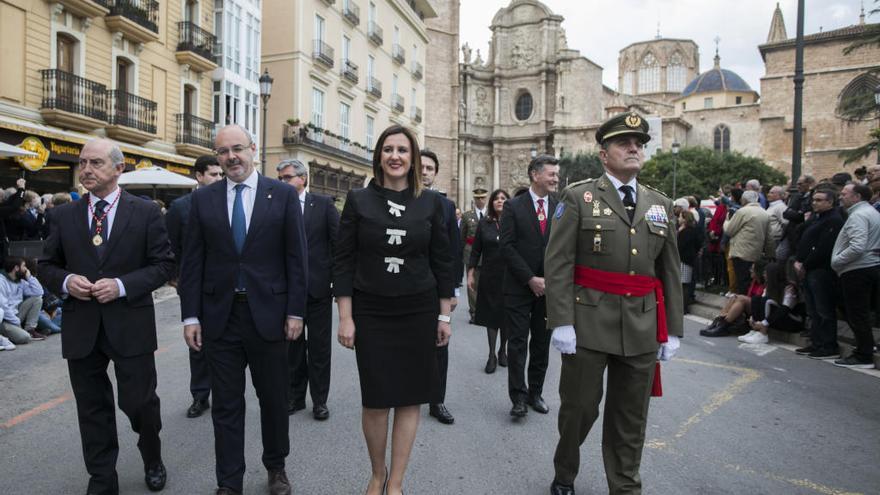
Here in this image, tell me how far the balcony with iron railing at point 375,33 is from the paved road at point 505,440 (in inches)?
1235

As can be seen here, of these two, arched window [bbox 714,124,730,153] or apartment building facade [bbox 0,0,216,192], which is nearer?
apartment building facade [bbox 0,0,216,192]

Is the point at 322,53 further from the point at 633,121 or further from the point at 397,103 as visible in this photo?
the point at 633,121

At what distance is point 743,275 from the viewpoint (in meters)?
10.6

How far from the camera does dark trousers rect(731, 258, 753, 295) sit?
34.6ft

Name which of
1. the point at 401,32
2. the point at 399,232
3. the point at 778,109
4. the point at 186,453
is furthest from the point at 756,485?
the point at 778,109

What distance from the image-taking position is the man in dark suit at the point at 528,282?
5.65 m

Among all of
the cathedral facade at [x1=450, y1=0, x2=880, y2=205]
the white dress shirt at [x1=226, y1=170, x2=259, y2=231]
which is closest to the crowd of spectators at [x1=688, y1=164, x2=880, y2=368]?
the white dress shirt at [x1=226, y1=170, x2=259, y2=231]

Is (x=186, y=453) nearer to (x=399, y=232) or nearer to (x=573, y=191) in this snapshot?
(x=399, y=232)

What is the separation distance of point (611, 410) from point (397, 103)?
3849 cm

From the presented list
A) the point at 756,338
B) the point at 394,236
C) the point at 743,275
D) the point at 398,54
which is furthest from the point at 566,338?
the point at 398,54

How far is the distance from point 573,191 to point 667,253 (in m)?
0.69

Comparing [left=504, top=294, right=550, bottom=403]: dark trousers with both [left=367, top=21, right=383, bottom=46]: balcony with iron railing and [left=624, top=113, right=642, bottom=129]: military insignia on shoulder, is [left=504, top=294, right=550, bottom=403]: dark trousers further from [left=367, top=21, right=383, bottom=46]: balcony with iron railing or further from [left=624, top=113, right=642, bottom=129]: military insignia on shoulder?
[left=367, top=21, right=383, bottom=46]: balcony with iron railing

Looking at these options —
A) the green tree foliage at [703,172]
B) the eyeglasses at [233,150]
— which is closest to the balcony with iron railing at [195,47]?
the eyeglasses at [233,150]

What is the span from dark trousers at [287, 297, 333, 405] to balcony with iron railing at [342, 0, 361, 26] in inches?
1169
